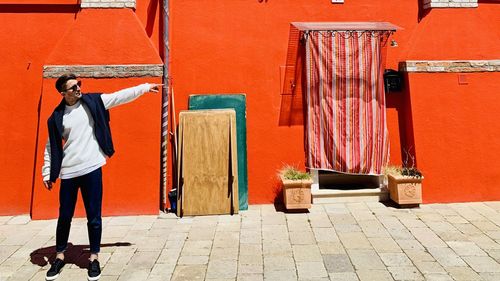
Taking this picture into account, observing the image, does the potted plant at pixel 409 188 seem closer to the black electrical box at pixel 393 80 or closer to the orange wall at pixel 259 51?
the orange wall at pixel 259 51

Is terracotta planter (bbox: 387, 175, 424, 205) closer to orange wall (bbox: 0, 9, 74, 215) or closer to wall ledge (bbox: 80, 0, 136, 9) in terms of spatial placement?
wall ledge (bbox: 80, 0, 136, 9)

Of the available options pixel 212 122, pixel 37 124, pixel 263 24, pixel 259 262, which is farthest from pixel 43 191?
pixel 263 24

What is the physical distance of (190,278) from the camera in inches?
175

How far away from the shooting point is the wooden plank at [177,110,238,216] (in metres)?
6.65

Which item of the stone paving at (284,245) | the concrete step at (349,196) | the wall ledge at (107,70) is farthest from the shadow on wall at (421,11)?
the wall ledge at (107,70)

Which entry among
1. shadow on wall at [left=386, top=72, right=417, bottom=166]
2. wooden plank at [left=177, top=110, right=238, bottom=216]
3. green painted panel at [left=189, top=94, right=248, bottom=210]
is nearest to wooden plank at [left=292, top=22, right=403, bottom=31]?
shadow on wall at [left=386, top=72, right=417, bottom=166]

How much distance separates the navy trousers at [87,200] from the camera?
449cm

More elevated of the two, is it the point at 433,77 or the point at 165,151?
the point at 433,77

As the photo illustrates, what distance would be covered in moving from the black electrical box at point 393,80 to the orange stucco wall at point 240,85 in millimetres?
125

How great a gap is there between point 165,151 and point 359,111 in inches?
136

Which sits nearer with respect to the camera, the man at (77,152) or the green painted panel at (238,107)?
the man at (77,152)

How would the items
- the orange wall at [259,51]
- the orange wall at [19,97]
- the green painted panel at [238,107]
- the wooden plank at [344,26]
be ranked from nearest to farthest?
the orange wall at [19,97]
the wooden plank at [344,26]
the green painted panel at [238,107]
the orange wall at [259,51]

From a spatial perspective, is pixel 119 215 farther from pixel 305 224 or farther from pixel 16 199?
pixel 305 224

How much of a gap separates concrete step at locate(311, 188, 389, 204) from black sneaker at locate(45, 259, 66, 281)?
4.13 meters
